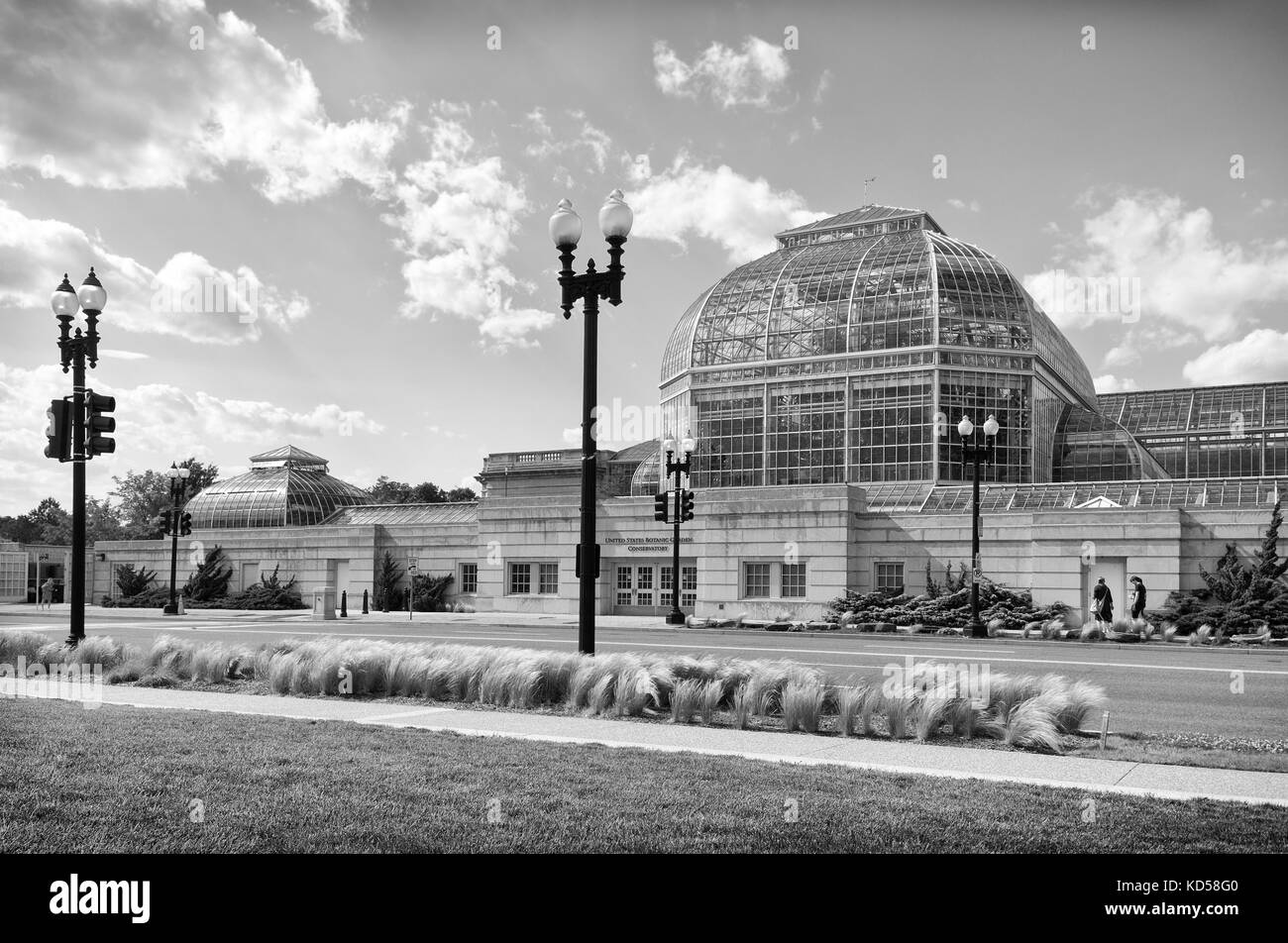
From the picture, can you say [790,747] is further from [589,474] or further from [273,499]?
[273,499]

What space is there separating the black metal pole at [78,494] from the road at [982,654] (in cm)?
418

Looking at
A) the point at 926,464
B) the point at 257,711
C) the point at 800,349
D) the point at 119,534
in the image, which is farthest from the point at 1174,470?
the point at 119,534

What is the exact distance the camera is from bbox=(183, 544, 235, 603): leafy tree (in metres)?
51.4

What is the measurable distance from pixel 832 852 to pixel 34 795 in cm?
498

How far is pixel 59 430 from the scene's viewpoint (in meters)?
18.5

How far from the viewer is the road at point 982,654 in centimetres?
1270

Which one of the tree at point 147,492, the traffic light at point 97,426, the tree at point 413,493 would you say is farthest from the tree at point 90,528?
the traffic light at point 97,426

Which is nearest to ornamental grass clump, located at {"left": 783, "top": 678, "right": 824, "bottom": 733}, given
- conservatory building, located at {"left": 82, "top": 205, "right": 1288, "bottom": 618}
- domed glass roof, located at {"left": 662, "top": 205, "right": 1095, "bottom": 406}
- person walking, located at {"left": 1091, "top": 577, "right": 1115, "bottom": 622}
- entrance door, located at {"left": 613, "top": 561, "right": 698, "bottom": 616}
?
person walking, located at {"left": 1091, "top": 577, "right": 1115, "bottom": 622}

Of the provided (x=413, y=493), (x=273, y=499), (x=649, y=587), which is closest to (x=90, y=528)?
(x=413, y=493)

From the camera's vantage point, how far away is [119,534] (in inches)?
3824

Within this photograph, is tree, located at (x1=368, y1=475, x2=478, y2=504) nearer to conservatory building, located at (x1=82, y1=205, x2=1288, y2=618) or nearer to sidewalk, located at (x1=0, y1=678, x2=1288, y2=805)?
conservatory building, located at (x1=82, y1=205, x2=1288, y2=618)

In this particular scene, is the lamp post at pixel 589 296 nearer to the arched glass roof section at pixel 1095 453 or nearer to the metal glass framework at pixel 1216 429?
the arched glass roof section at pixel 1095 453

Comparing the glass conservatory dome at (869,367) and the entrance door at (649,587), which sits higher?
the glass conservatory dome at (869,367)
